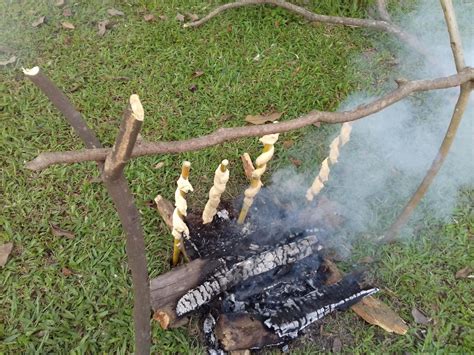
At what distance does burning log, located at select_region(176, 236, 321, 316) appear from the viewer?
2.52 metres

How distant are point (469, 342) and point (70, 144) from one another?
126 inches

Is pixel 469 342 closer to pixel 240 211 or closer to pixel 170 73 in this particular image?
pixel 240 211

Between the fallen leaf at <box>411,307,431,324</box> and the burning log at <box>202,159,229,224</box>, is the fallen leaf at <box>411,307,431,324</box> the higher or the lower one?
the lower one

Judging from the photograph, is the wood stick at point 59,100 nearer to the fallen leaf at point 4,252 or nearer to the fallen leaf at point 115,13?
the fallen leaf at point 4,252

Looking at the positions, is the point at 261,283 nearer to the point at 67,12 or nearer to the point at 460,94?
the point at 460,94

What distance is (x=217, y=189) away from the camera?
8.10 ft

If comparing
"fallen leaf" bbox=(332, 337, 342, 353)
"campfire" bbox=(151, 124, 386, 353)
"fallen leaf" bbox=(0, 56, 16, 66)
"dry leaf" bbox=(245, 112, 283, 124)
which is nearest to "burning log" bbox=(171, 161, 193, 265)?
"campfire" bbox=(151, 124, 386, 353)

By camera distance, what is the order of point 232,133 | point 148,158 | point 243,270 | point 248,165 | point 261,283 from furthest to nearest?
point 148,158, point 248,165, point 261,283, point 243,270, point 232,133

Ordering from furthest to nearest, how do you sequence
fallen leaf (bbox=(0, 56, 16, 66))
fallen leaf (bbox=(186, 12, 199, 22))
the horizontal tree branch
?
1. fallen leaf (bbox=(186, 12, 199, 22))
2. fallen leaf (bbox=(0, 56, 16, 66))
3. the horizontal tree branch

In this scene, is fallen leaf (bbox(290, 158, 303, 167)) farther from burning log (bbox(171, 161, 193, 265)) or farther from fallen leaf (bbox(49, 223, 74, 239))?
fallen leaf (bbox(49, 223, 74, 239))

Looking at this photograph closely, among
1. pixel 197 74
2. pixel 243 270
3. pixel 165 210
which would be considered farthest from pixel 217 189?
Answer: pixel 197 74

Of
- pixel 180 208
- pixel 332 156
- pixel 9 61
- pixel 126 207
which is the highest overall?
pixel 126 207

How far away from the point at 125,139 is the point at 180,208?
44.1 inches

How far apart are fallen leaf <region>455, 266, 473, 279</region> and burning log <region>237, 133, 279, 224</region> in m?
1.59
